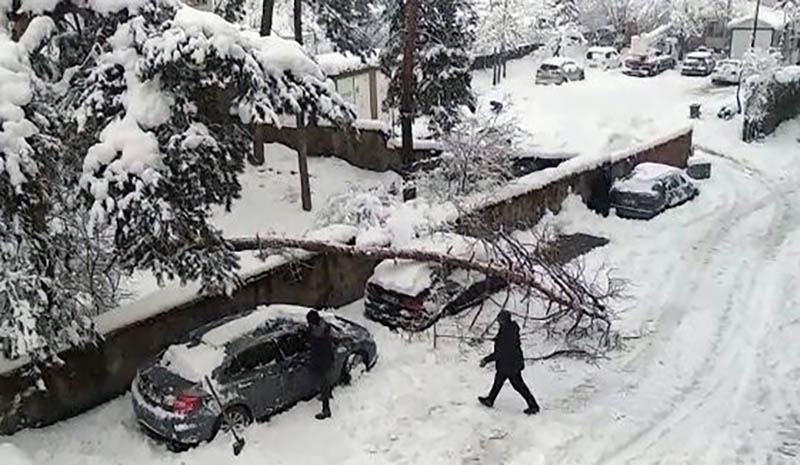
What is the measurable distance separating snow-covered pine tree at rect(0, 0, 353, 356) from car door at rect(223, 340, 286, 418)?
1.42 m

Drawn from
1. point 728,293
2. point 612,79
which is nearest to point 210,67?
point 728,293

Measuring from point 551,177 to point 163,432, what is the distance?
13.2 m

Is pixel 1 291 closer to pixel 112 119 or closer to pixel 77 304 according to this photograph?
pixel 77 304

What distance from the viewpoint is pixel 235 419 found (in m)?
12.9

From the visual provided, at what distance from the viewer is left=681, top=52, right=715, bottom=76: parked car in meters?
50.0

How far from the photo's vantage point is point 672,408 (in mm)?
13828

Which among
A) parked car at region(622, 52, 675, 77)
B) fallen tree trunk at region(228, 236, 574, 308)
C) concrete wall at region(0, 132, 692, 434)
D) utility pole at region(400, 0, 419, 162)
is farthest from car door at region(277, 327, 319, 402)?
parked car at region(622, 52, 675, 77)

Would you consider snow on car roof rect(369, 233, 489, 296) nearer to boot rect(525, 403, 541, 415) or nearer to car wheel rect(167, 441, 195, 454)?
boot rect(525, 403, 541, 415)

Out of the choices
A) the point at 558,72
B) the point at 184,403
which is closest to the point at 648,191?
the point at 184,403

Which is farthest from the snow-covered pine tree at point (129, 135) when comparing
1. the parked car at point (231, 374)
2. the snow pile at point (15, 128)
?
the parked car at point (231, 374)

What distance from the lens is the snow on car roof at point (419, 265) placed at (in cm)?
1605

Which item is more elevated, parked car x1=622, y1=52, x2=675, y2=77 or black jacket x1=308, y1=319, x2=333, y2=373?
parked car x1=622, y1=52, x2=675, y2=77

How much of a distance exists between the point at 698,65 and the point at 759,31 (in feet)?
16.9

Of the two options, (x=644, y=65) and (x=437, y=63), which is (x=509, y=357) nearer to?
(x=437, y=63)
